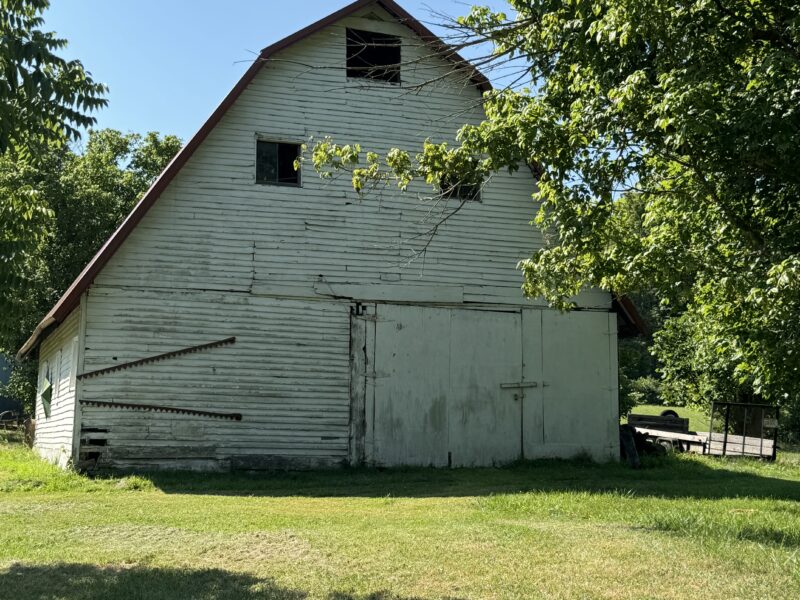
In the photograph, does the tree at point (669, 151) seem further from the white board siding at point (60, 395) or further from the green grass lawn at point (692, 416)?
the green grass lawn at point (692, 416)

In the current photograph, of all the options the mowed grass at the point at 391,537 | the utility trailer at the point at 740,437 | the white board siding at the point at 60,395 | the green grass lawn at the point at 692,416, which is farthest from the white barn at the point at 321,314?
the green grass lawn at the point at 692,416

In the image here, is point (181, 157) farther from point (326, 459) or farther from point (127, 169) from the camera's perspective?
point (127, 169)

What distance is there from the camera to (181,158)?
1468 cm

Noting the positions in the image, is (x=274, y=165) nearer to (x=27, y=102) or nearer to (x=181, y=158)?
(x=181, y=158)

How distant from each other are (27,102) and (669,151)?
22.7 feet

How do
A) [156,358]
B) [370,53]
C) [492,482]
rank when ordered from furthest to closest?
[370,53], [156,358], [492,482]

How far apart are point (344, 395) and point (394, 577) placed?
28.0ft

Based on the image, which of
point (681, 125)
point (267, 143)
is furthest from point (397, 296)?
point (681, 125)

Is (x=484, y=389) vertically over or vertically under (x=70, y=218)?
under

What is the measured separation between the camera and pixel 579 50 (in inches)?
371

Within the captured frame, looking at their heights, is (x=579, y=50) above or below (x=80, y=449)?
above

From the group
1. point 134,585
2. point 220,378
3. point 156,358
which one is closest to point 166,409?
point 156,358

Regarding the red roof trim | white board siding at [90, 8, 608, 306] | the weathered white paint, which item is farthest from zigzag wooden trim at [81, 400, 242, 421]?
the weathered white paint

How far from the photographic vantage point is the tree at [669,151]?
8273 mm
